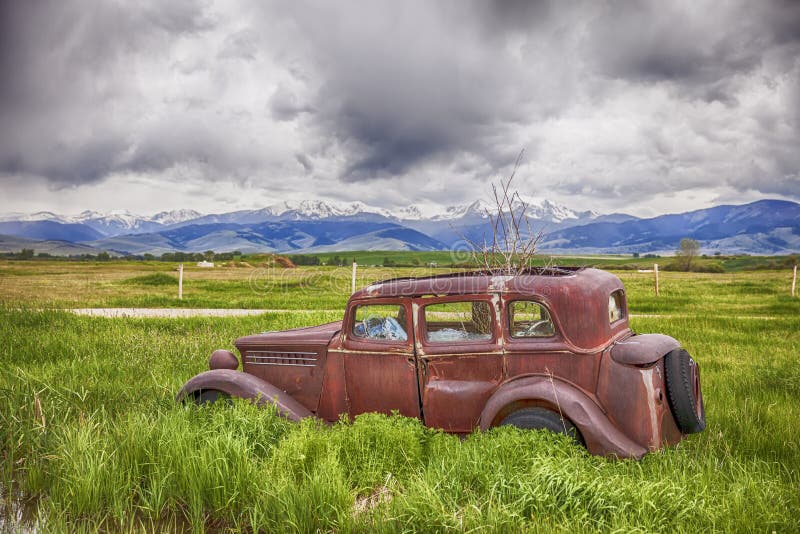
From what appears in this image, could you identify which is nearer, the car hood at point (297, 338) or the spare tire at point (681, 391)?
the spare tire at point (681, 391)

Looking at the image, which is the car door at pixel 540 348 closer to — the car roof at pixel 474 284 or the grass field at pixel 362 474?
the car roof at pixel 474 284

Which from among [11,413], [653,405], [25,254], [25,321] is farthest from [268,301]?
[25,254]

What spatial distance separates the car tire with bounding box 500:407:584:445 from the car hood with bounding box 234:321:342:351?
2.08 m

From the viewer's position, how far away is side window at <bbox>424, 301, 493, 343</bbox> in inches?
181

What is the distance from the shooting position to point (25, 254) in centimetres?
9725

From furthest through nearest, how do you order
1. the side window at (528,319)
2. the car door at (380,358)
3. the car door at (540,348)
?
the car door at (380,358)
the side window at (528,319)
the car door at (540,348)

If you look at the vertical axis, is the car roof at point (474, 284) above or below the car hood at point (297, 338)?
above

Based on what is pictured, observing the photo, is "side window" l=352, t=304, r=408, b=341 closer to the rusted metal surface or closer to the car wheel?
the car wheel

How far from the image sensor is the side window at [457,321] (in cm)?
461

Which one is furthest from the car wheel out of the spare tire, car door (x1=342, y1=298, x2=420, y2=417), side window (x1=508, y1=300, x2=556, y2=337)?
the spare tire

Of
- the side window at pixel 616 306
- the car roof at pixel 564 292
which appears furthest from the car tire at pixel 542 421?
the side window at pixel 616 306

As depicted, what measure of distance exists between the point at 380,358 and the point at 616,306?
8.06 ft

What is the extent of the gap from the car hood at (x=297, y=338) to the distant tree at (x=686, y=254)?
324 feet

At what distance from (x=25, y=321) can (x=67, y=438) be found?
349 inches
